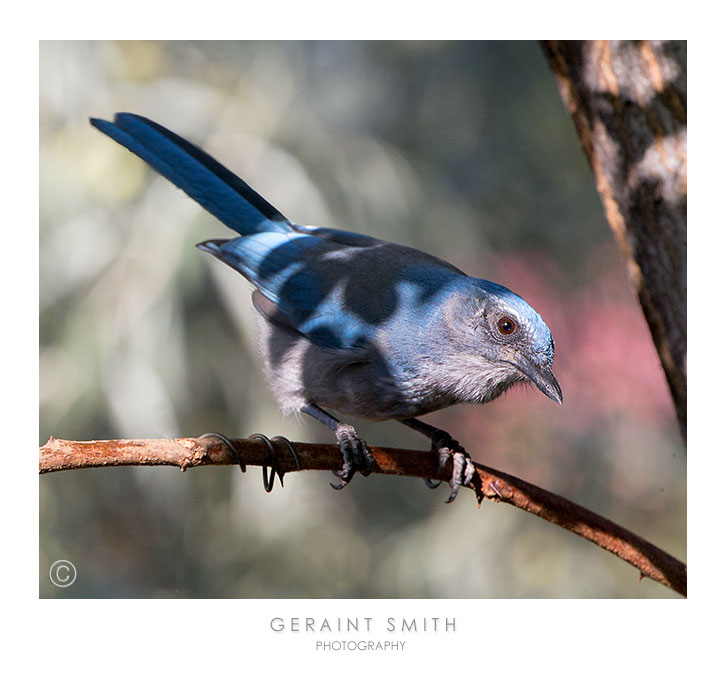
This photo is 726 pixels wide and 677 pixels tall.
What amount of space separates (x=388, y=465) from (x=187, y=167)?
132 cm

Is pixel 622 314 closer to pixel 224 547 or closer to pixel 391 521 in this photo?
pixel 391 521

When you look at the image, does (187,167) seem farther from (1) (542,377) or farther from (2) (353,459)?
(1) (542,377)

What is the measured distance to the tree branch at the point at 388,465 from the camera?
1.96 meters

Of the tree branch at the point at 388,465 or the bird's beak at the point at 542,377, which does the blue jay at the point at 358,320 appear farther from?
the tree branch at the point at 388,465

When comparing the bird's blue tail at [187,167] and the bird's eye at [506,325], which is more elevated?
the bird's blue tail at [187,167]

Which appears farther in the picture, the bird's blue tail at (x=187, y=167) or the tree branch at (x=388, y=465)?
the bird's blue tail at (x=187, y=167)

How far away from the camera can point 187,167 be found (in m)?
3.01

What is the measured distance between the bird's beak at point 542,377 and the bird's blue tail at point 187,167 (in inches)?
45.5

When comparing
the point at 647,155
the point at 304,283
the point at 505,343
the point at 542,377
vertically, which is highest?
the point at 647,155

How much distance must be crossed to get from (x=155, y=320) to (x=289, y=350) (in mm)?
2049

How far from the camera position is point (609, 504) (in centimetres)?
539

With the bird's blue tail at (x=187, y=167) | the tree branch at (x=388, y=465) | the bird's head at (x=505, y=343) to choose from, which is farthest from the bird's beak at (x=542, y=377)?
the bird's blue tail at (x=187, y=167)

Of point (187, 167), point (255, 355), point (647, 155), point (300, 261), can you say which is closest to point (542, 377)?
point (647, 155)

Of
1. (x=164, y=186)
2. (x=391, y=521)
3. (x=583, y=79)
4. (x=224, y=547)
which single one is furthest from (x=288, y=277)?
(x=391, y=521)
